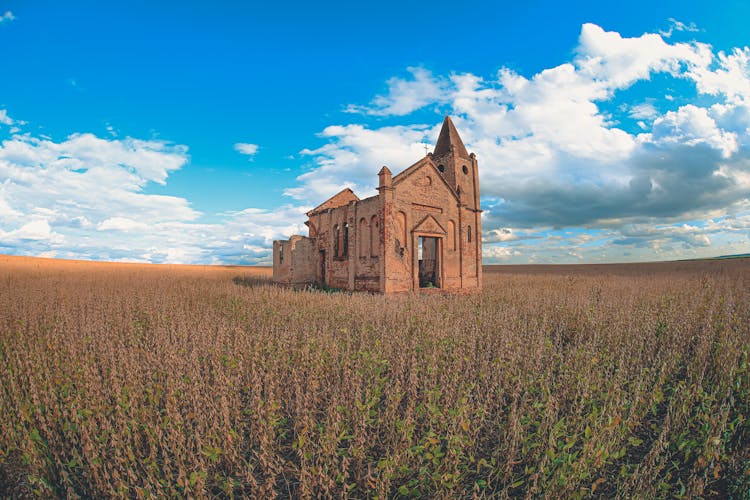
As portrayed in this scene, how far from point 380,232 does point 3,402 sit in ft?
43.5

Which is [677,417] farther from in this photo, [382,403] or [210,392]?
[210,392]

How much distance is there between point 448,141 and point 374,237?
8921 mm

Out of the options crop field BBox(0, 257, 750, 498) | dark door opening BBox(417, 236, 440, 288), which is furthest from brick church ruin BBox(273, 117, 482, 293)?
crop field BBox(0, 257, 750, 498)

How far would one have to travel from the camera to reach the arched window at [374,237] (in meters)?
17.1

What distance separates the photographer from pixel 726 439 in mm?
3615

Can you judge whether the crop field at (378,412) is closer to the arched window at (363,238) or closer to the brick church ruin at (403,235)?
the brick church ruin at (403,235)

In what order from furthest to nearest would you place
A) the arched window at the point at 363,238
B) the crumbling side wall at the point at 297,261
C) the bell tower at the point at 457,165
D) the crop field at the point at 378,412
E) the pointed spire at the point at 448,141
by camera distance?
1. the pointed spire at the point at 448,141
2. the crumbling side wall at the point at 297,261
3. the bell tower at the point at 457,165
4. the arched window at the point at 363,238
5. the crop field at the point at 378,412

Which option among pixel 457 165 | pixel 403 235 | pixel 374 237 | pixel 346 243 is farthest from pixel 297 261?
pixel 457 165

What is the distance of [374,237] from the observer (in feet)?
56.8

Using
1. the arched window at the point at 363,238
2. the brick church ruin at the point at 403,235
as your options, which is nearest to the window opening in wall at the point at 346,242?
the brick church ruin at the point at 403,235

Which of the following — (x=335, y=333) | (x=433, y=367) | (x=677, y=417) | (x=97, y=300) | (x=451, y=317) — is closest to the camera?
(x=677, y=417)

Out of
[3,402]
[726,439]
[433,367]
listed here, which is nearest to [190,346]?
[3,402]

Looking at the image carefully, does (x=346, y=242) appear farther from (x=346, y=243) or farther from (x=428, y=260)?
(x=428, y=260)

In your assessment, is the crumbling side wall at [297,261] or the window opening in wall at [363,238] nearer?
the window opening in wall at [363,238]
